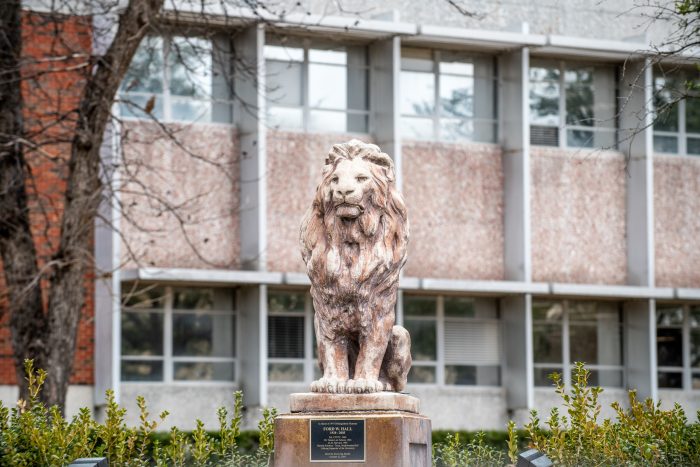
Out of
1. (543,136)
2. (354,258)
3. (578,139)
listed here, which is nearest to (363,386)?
(354,258)

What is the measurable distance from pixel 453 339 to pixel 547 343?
6.90 feet

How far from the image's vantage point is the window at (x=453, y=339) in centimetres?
3450

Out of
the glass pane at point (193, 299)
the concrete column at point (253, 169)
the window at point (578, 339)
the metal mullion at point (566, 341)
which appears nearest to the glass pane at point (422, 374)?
the window at point (578, 339)

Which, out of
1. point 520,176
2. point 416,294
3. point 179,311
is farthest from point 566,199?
point 179,311

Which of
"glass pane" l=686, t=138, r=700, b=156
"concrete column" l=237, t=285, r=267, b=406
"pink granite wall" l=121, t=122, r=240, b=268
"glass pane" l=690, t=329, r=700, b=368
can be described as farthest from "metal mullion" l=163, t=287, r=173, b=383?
"glass pane" l=686, t=138, r=700, b=156

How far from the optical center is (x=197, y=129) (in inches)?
1277

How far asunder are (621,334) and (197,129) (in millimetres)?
10262

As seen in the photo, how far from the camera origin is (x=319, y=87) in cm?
3406

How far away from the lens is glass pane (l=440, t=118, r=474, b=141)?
34875 mm

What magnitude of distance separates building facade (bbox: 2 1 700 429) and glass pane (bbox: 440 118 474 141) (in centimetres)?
4

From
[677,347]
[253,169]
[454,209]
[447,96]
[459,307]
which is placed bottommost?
[677,347]

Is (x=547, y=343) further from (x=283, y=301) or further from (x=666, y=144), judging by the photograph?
(x=283, y=301)

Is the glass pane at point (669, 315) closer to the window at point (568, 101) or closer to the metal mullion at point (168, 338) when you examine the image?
the window at point (568, 101)

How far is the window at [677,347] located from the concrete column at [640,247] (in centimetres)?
105
